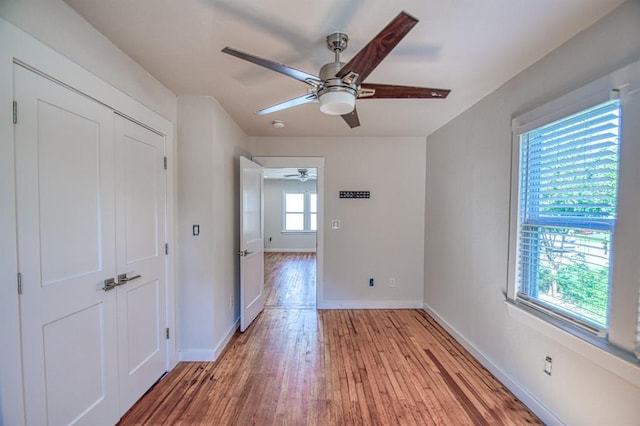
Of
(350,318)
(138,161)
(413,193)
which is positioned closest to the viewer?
(138,161)

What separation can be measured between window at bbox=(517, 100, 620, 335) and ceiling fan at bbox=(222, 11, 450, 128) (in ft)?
2.64

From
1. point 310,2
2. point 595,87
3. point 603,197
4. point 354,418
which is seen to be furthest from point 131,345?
point 595,87

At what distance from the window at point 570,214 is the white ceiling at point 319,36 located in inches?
21.1

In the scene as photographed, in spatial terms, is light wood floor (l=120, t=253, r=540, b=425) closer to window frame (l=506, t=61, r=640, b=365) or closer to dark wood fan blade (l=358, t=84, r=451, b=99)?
window frame (l=506, t=61, r=640, b=365)

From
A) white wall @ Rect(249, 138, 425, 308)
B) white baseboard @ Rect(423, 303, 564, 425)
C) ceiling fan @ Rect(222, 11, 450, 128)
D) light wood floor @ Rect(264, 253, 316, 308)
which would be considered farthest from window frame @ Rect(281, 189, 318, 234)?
ceiling fan @ Rect(222, 11, 450, 128)

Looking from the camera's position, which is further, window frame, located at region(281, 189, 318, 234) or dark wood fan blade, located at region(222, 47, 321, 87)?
window frame, located at region(281, 189, 318, 234)

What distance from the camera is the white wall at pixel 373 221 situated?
3.90 meters

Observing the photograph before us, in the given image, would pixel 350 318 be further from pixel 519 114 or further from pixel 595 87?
pixel 595 87

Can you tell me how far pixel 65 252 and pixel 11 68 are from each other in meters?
0.87

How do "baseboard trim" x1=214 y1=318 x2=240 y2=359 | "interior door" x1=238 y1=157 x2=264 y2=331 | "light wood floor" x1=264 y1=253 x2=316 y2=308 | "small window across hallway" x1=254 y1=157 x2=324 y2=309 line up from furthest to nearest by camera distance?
"light wood floor" x1=264 y1=253 x2=316 y2=308 < "small window across hallway" x1=254 y1=157 x2=324 y2=309 < "interior door" x1=238 y1=157 x2=264 y2=331 < "baseboard trim" x1=214 y1=318 x2=240 y2=359

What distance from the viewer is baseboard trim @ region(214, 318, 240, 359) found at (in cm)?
262

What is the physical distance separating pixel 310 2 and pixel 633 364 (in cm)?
231

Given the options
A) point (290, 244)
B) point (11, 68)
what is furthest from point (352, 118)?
point (290, 244)

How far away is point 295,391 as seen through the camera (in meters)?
2.13
